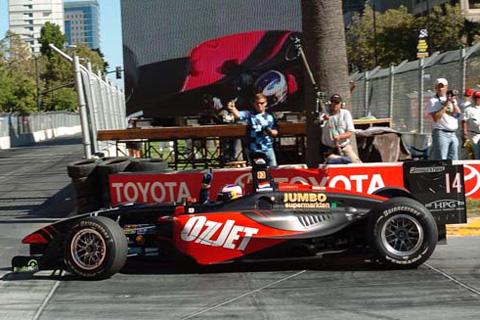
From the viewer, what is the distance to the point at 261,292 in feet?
23.3

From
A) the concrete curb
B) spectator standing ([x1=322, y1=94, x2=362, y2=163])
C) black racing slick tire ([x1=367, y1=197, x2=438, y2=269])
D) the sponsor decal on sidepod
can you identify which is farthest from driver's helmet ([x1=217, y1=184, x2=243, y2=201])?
spectator standing ([x1=322, y1=94, x2=362, y2=163])

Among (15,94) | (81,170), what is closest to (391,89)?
(81,170)

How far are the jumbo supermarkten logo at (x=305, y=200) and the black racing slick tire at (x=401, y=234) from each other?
0.46 meters

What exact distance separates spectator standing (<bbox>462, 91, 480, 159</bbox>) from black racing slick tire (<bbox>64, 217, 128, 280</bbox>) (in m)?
8.31

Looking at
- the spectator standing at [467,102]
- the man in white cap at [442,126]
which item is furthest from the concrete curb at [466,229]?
the spectator standing at [467,102]

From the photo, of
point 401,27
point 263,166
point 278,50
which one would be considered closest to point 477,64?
point 278,50

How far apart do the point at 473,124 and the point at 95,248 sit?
8619 mm

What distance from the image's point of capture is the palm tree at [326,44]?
482 inches

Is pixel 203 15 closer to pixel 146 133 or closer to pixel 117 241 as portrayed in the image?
pixel 146 133

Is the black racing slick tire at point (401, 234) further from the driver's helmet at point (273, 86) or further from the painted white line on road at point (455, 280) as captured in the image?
the driver's helmet at point (273, 86)

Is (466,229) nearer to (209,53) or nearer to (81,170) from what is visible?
(81,170)

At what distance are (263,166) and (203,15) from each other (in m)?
9.87

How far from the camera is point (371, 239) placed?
7680 millimetres

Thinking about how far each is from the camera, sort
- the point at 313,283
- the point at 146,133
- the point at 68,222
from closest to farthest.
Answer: the point at 313,283 < the point at 68,222 < the point at 146,133
